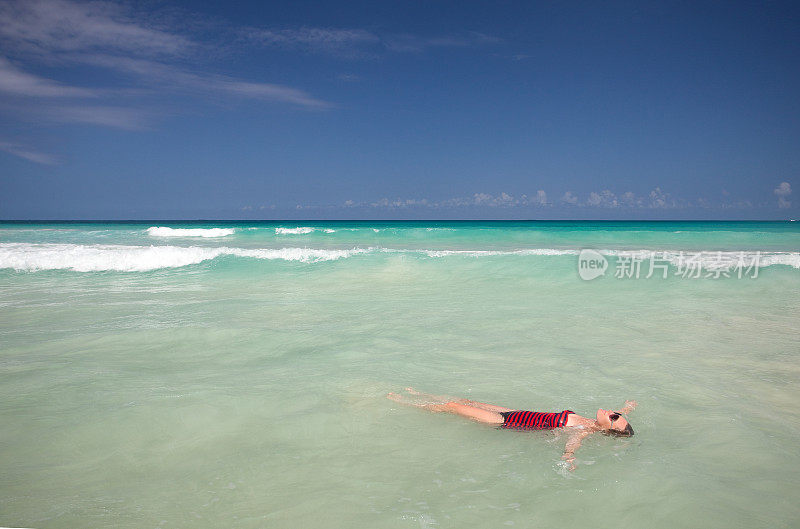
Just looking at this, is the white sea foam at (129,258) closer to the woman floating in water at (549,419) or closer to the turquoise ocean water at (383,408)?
the turquoise ocean water at (383,408)

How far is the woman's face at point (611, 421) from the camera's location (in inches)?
156

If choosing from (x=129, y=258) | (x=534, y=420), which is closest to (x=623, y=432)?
(x=534, y=420)

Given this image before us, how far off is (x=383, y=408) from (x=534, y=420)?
149 cm

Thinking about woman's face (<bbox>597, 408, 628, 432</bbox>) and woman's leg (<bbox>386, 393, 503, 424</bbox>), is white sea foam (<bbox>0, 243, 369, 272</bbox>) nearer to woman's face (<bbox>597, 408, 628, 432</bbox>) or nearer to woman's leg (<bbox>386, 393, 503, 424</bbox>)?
woman's leg (<bbox>386, 393, 503, 424</bbox>)

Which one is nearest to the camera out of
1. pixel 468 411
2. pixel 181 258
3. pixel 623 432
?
pixel 623 432

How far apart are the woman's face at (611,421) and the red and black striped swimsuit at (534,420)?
274 mm

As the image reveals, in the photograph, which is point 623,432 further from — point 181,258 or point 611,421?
point 181,258

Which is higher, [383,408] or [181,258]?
[181,258]

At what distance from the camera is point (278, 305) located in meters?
9.70

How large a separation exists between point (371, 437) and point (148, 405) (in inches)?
94.4

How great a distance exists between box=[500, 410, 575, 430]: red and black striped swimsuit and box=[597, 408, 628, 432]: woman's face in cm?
27

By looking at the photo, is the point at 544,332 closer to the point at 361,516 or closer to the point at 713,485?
the point at 713,485

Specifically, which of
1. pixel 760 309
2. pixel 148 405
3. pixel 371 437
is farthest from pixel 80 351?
pixel 760 309

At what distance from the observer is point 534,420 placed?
4129 millimetres
